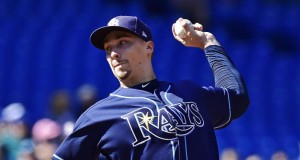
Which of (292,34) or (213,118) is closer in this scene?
(213,118)

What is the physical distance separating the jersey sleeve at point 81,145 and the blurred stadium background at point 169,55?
4.75m

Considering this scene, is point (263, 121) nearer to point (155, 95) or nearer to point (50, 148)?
point (50, 148)

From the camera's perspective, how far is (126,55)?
3588 mm

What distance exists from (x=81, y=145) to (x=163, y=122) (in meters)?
0.35

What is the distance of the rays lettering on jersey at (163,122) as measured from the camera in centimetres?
346

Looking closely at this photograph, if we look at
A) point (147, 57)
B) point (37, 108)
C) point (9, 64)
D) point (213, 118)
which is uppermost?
point (9, 64)

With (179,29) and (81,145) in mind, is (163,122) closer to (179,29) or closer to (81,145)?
(81,145)

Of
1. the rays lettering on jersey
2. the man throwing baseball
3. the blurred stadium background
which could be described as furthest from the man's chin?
the blurred stadium background

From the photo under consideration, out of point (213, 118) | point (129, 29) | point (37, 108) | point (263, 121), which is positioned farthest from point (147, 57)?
point (263, 121)

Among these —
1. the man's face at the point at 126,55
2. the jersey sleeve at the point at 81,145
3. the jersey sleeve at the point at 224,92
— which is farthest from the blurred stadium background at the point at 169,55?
the jersey sleeve at the point at 81,145

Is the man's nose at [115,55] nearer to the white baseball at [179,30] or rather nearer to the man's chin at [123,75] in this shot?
the man's chin at [123,75]

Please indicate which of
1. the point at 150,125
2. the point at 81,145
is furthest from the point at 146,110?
the point at 81,145

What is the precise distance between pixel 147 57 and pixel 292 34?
29.4 ft

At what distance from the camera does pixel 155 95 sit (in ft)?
11.9
